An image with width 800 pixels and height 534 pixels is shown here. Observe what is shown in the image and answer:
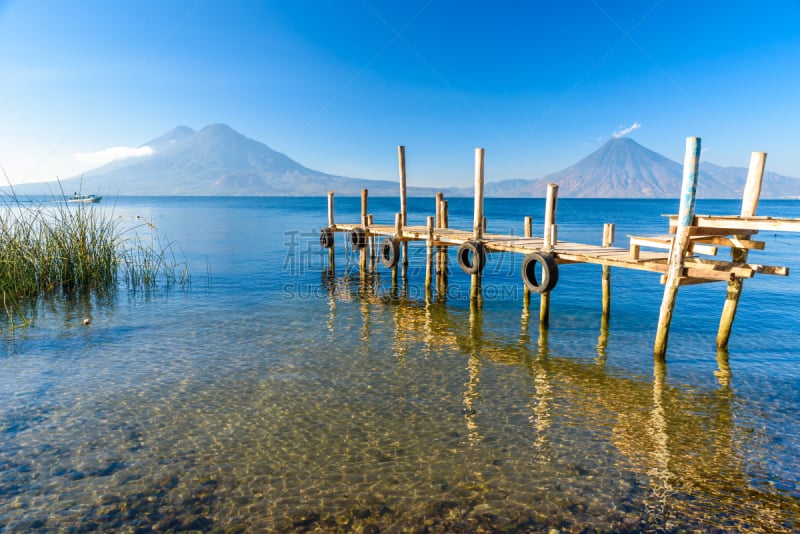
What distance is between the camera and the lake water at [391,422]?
579 cm

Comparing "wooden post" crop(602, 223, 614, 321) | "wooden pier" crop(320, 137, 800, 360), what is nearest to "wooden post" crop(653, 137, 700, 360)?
"wooden pier" crop(320, 137, 800, 360)

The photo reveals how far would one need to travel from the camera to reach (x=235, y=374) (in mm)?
10117

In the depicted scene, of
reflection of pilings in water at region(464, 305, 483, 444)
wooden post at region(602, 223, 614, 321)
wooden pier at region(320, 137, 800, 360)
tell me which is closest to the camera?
reflection of pilings in water at region(464, 305, 483, 444)

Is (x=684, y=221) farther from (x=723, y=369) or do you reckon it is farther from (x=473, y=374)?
(x=473, y=374)

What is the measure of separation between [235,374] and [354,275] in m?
13.6

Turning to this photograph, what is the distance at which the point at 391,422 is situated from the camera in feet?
26.3

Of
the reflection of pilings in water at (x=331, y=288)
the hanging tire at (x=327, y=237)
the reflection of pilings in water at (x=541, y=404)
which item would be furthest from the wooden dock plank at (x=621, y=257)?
the hanging tire at (x=327, y=237)

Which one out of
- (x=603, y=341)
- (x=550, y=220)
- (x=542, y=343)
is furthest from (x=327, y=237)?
(x=603, y=341)

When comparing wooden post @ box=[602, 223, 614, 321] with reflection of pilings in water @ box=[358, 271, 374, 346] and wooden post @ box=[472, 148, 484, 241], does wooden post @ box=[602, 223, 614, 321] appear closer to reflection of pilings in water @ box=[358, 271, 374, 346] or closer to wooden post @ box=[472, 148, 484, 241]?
wooden post @ box=[472, 148, 484, 241]

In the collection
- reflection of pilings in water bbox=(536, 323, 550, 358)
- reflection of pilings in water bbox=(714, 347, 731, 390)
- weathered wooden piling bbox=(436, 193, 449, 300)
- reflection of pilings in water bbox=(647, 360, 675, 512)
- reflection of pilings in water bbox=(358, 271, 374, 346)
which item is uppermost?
weathered wooden piling bbox=(436, 193, 449, 300)

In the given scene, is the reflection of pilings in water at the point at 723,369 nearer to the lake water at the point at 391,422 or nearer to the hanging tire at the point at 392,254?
the lake water at the point at 391,422

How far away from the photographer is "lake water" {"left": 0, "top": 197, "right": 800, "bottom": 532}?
5.79 metres

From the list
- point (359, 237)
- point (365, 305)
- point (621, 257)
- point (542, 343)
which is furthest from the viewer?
point (359, 237)

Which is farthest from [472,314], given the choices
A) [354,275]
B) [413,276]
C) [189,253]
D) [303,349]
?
[189,253]
